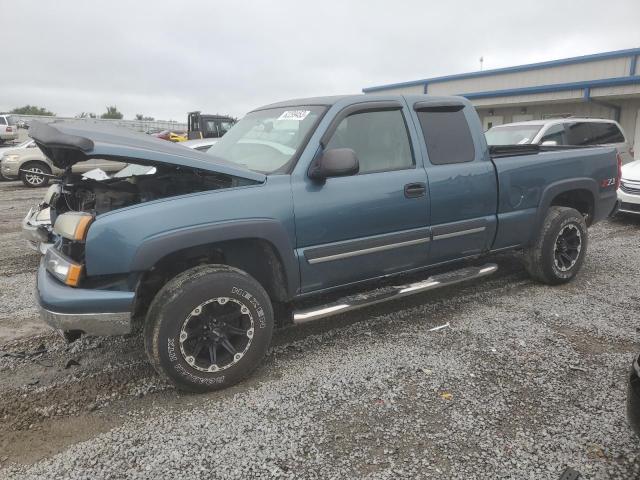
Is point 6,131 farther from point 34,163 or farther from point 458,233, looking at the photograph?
point 458,233

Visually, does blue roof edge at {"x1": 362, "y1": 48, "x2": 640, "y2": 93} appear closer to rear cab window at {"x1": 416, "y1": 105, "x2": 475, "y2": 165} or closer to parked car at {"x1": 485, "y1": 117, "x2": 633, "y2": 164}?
parked car at {"x1": 485, "y1": 117, "x2": 633, "y2": 164}

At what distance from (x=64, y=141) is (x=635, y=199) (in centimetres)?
842

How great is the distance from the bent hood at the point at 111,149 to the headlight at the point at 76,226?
36 centimetres

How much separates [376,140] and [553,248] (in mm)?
2270

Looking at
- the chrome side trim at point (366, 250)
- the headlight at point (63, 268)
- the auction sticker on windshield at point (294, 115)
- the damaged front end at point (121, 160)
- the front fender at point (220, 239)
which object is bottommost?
the chrome side trim at point (366, 250)

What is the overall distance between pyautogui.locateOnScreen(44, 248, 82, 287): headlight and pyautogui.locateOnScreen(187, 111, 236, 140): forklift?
557 inches

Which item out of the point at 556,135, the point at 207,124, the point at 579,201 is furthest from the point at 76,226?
the point at 207,124

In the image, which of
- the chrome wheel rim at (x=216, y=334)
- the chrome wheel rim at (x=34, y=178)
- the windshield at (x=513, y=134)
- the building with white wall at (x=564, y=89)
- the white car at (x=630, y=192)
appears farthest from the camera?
the building with white wall at (x=564, y=89)

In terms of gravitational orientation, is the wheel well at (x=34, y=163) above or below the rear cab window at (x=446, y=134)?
below

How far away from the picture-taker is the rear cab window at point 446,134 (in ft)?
12.7

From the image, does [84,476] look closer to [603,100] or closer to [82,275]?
[82,275]

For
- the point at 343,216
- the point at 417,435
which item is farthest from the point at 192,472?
the point at 343,216

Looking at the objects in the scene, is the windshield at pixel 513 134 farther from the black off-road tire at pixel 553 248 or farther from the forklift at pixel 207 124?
the forklift at pixel 207 124

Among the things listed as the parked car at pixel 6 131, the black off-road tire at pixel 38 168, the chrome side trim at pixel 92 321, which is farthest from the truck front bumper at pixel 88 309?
the parked car at pixel 6 131
